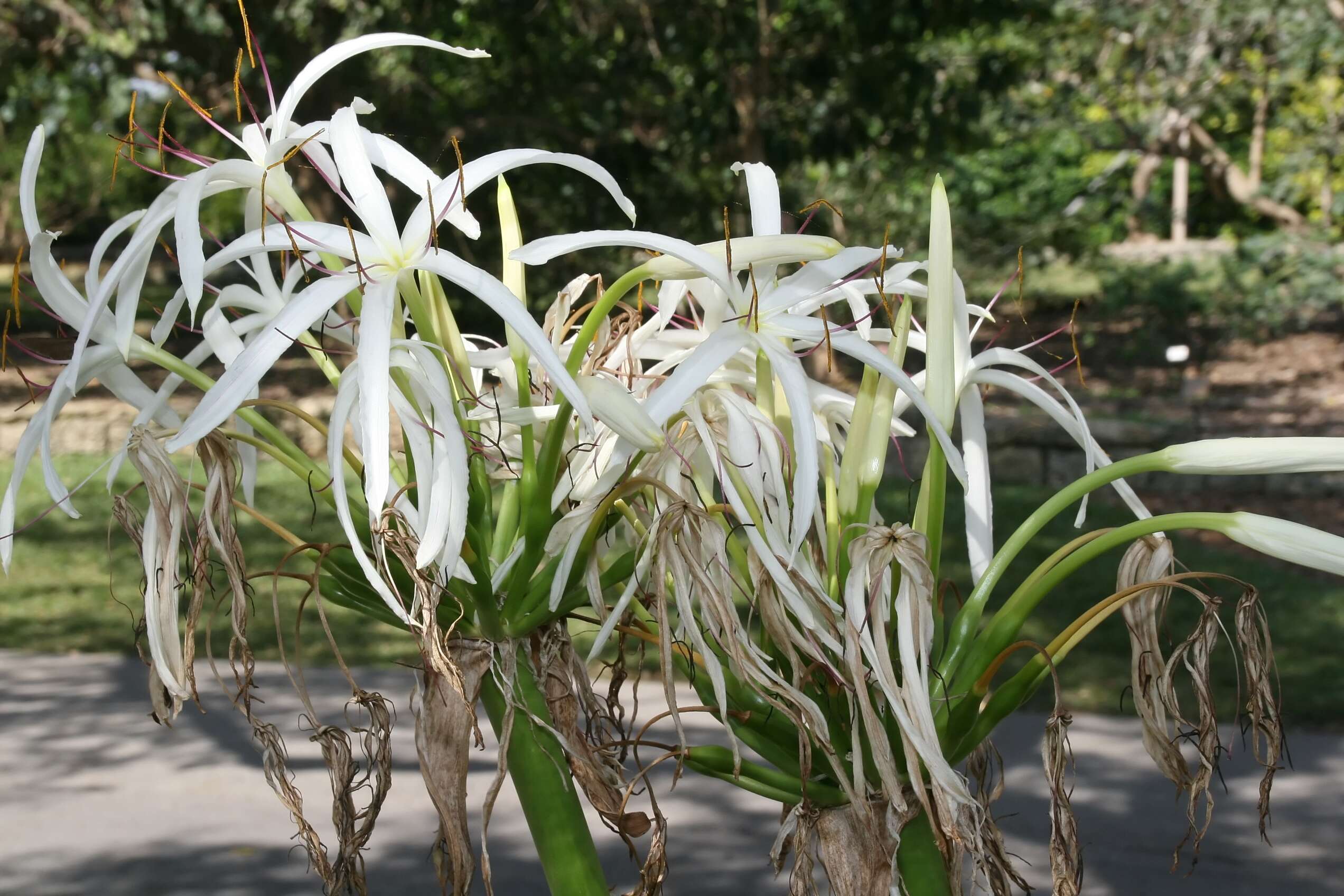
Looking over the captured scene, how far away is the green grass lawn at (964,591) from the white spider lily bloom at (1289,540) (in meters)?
3.92

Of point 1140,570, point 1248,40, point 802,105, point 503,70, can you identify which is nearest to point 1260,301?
point 1248,40

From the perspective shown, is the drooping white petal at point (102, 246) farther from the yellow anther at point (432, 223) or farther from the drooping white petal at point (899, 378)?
the drooping white petal at point (899, 378)

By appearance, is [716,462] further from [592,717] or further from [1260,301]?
[1260,301]

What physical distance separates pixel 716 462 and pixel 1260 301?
10917mm

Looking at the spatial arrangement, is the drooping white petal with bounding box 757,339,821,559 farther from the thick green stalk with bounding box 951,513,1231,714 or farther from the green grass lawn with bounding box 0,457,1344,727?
the green grass lawn with bounding box 0,457,1344,727

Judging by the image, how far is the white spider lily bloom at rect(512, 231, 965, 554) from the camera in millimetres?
920

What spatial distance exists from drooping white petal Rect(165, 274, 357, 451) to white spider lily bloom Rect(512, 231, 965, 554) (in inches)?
5.5

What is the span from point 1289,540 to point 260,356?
73cm

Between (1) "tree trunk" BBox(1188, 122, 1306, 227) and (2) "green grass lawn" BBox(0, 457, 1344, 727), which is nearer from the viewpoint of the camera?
(2) "green grass lawn" BBox(0, 457, 1344, 727)

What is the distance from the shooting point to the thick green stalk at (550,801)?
109 cm

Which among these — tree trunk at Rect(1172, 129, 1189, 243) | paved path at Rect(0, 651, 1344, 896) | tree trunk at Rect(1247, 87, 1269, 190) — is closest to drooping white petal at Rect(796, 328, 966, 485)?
paved path at Rect(0, 651, 1344, 896)

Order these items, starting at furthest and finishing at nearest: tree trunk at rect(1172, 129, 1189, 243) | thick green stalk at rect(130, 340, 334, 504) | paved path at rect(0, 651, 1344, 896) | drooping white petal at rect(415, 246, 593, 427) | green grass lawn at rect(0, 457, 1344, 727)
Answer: tree trunk at rect(1172, 129, 1189, 243), green grass lawn at rect(0, 457, 1344, 727), paved path at rect(0, 651, 1344, 896), thick green stalk at rect(130, 340, 334, 504), drooping white petal at rect(415, 246, 593, 427)

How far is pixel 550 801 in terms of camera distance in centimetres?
110

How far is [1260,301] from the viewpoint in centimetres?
1072
